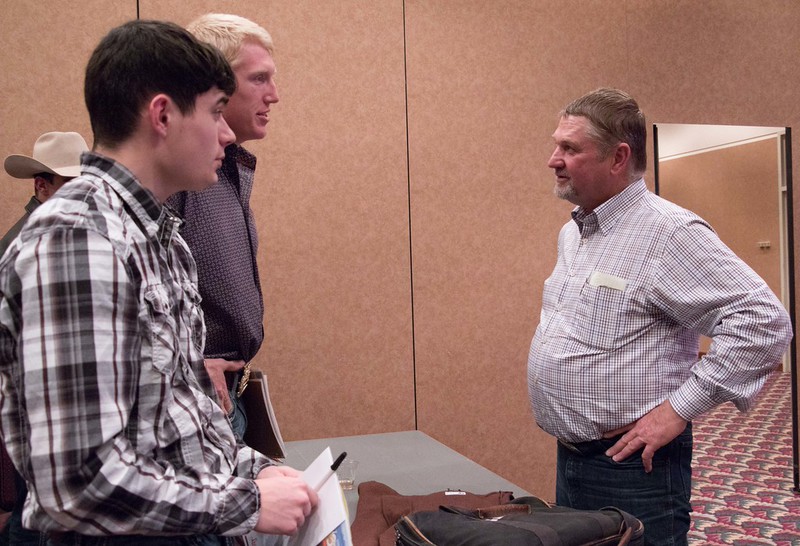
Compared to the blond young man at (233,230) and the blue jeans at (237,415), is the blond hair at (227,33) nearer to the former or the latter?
the blond young man at (233,230)

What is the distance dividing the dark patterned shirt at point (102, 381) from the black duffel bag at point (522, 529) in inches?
22.5

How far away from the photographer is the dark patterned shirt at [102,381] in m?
0.73

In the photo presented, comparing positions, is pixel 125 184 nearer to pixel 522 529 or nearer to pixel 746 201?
pixel 522 529

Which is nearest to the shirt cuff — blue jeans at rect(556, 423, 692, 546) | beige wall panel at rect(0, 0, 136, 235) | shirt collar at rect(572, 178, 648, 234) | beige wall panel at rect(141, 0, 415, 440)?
blue jeans at rect(556, 423, 692, 546)

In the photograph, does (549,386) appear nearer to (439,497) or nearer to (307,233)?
(439,497)

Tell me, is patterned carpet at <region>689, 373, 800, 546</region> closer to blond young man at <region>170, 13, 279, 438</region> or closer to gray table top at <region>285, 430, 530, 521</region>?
gray table top at <region>285, 430, 530, 521</region>

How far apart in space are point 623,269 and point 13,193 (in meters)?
2.40

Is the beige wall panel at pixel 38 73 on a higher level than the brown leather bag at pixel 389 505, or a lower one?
higher

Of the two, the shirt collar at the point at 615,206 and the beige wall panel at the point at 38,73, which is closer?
the shirt collar at the point at 615,206

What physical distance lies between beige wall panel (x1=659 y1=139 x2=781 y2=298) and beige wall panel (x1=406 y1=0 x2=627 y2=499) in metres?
0.90

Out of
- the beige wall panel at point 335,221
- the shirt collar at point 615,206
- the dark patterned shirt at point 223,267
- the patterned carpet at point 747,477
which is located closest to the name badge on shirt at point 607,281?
the shirt collar at point 615,206

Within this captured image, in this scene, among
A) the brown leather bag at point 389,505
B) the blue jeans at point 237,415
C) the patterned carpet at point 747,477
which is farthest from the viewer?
the patterned carpet at point 747,477

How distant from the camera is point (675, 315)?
1.74m

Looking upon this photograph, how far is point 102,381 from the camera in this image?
2.42 ft
